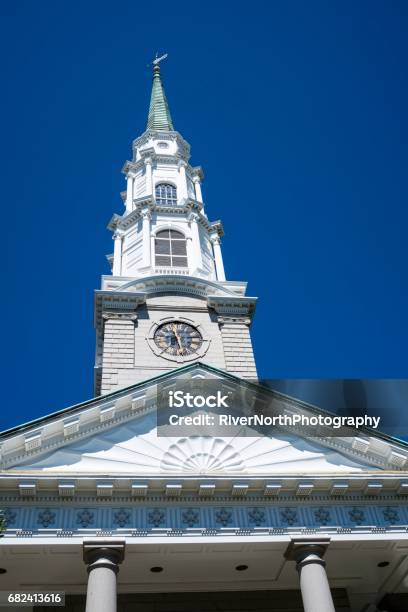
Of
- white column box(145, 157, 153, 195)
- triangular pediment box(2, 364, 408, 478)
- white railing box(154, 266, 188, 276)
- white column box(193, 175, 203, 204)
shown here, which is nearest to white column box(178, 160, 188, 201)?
white column box(193, 175, 203, 204)

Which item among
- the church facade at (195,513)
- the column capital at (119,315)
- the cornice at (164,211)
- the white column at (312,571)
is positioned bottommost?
the white column at (312,571)

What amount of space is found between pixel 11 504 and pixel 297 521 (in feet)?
23.3

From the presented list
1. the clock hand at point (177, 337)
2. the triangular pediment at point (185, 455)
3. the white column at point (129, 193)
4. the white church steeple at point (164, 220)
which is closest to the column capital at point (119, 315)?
the clock hand at point (177, 337)

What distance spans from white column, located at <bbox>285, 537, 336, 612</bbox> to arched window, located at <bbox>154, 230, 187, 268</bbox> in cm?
1955

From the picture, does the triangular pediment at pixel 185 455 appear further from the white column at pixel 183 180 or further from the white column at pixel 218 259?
the white column at pixel 183 180

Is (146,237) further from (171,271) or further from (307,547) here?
(307,547)

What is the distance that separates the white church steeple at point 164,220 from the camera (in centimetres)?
3422

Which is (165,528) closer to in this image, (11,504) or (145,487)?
(145,487)

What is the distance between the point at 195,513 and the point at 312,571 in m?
3.12

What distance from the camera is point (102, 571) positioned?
49.7ft

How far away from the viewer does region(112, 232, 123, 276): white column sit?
115 ft

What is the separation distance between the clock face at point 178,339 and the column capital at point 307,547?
12.9 metres

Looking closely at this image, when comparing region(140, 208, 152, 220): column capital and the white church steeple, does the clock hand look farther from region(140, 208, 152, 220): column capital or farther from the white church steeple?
region(140, 208, 152, 220): column capital

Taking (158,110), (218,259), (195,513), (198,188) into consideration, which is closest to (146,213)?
(218,259)
